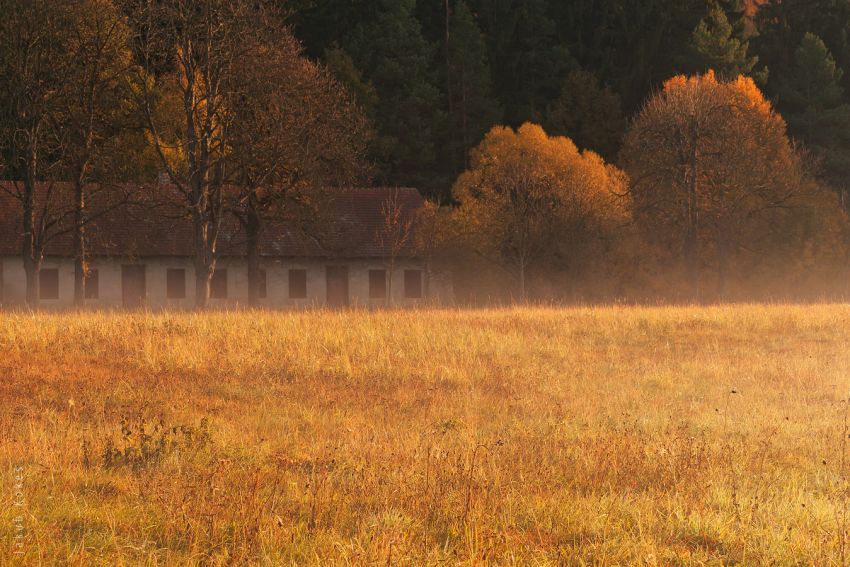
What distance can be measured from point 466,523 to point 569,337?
1458 centimetres

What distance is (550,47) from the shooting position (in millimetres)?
68875

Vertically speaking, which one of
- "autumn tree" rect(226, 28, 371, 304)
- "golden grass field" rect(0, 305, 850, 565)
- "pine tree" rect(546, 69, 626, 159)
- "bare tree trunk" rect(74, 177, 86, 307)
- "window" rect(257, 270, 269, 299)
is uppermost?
"pine tree" rect(546, 69, 626, 159)

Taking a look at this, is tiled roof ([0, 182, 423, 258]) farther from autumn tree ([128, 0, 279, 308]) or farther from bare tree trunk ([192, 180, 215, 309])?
autumn tree ([128, 0, 279, 308])

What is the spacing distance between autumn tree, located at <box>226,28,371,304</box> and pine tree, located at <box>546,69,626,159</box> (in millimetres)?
25701

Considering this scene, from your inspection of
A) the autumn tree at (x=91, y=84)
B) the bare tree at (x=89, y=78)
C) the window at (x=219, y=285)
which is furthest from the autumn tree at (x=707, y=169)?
the bare tree at (x=89, y=78)

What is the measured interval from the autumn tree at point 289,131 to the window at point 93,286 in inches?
601

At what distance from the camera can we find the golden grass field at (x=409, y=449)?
673 centimetres

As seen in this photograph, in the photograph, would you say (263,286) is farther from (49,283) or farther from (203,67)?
(203,67)

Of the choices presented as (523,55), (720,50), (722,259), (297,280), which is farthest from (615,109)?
(297,280)

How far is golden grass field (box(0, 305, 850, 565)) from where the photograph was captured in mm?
6734

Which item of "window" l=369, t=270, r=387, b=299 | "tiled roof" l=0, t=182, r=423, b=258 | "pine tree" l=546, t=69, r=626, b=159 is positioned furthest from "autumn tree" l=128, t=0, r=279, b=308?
"pine tree" l=546, t=69, r=626, b=159

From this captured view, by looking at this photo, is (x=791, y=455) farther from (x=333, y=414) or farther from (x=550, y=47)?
(x=550, y=47)

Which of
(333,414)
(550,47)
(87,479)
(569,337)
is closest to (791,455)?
(333,414)

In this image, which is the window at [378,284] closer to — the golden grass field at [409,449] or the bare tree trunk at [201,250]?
the bare tree trunk at [201,250]
